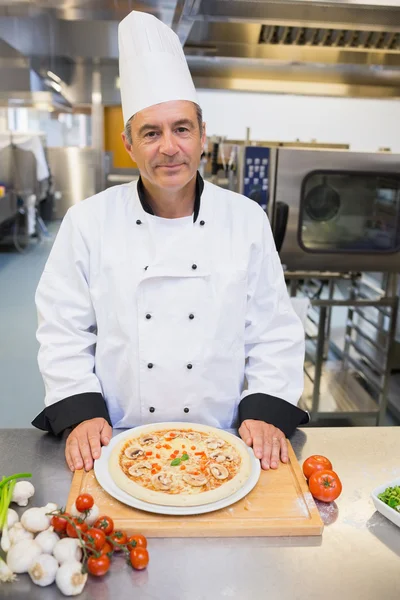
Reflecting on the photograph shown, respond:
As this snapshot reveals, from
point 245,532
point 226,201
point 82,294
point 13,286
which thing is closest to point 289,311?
point 226,201

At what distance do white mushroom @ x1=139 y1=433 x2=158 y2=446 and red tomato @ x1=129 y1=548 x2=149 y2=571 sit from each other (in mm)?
344

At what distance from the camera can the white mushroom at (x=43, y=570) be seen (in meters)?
0.86

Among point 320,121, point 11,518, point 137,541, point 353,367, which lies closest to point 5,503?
→ point 11,518

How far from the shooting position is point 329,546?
989 mm

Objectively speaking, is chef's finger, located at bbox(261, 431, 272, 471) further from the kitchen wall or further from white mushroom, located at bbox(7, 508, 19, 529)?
the kitchen wall

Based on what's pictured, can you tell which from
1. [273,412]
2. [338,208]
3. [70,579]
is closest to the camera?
[70,579]

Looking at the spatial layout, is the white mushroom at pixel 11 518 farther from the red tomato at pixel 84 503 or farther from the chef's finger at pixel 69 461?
the chef's finger at pixel 69 461

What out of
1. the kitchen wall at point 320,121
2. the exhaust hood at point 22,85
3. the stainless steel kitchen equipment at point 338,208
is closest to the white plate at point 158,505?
the stainless steel kitchen equipment at point 338,208

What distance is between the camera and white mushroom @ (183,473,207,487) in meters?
1.10

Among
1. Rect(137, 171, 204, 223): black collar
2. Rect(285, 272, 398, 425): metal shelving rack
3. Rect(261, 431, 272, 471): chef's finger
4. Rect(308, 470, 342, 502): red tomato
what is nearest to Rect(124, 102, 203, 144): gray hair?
Rect(137, 171, 204, 223): black collar

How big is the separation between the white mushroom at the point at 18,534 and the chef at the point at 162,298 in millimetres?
420

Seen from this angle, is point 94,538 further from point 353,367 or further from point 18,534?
point 353,367

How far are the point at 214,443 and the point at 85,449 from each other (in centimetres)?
28

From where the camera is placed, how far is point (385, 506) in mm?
1045
